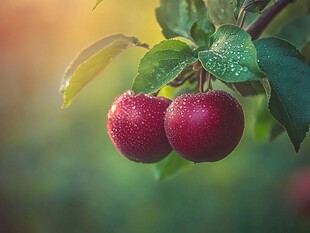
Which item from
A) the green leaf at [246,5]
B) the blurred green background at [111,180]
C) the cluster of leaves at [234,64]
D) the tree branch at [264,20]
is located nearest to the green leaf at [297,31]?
the tree branch at [264,20]

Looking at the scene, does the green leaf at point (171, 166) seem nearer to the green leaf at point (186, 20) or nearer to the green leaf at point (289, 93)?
the green leaf at point (186, 20)

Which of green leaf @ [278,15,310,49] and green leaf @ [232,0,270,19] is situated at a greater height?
green leaf @ [232,0,270,19]

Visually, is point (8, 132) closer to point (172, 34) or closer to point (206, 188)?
point (206, 188)

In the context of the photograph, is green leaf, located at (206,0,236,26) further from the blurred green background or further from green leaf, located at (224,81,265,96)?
the blurred green background

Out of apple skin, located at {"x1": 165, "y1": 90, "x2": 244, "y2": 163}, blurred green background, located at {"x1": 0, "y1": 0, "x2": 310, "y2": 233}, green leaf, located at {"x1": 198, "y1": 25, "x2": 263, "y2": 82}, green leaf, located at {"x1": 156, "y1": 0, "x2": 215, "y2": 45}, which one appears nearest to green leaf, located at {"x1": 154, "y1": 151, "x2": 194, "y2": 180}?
green leaf, located at {"x1": 156, "y1": 0, "x2": 215, "y2": 45}

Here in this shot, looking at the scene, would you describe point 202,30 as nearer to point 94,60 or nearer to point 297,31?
point 94,60

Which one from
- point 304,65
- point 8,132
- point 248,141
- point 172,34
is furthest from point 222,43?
point 8,132
